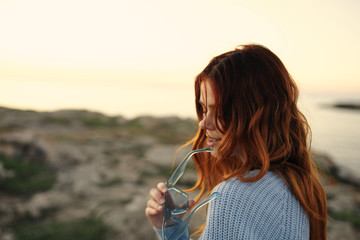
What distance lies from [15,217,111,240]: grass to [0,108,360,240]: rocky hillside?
0.01 m

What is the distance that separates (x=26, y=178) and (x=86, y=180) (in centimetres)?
101

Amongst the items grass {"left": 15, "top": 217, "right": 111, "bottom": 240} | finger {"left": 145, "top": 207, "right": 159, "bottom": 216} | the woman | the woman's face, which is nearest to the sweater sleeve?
the woman

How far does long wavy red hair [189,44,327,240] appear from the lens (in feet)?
4.33

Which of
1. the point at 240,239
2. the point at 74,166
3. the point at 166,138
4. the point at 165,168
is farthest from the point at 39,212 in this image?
the point at 166,138

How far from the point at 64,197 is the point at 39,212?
1.70 feet

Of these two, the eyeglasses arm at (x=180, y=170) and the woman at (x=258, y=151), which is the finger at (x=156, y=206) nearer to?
the woman at (x=258, y=151)

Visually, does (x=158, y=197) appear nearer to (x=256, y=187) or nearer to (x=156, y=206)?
(x=156, y=206)

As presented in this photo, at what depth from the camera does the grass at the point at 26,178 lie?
14.2 ft

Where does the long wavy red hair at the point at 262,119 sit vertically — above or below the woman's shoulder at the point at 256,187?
above

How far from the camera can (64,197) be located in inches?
169

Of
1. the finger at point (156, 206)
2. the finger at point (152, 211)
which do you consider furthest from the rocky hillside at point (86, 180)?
the finger at point (156, 206)

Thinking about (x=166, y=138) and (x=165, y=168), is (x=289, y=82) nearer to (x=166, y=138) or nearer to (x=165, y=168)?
(x=165, y=168)

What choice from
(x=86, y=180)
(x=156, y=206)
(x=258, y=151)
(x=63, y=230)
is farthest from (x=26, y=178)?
(x=258, y=151)

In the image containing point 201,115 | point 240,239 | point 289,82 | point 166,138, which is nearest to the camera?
point 240,239
